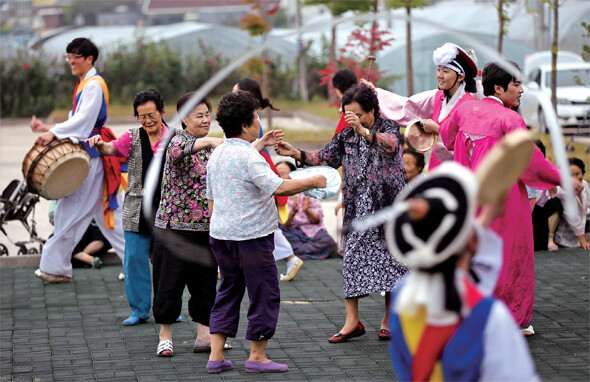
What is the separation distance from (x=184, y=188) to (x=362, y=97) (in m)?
1.29

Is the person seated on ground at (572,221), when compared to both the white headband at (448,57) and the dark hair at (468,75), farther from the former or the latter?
the white headband at (448,57)

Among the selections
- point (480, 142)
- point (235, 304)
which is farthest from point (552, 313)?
point (235, 304)

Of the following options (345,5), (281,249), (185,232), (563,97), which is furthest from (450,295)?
(345,5)

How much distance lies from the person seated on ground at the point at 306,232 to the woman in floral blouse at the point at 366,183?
2.65m

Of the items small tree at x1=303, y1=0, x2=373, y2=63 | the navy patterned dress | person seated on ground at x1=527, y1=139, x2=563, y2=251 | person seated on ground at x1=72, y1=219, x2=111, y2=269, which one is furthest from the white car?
the navy patterned dress

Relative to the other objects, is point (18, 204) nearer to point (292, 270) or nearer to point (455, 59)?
point (292, 270)

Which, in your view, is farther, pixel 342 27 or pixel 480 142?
pixel 342 27

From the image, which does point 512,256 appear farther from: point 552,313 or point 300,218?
point 300,218

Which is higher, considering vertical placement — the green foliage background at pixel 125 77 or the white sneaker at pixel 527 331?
the white sneaker at pixel 527 331

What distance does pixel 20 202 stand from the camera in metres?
8.34

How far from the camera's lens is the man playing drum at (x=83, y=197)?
23.9 ft

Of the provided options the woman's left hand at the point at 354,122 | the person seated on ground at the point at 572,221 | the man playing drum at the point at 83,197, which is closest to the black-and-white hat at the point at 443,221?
the woman's left hand at the point at 354,122

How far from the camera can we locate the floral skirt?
27.7ft

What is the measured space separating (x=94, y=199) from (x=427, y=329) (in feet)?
17.5
